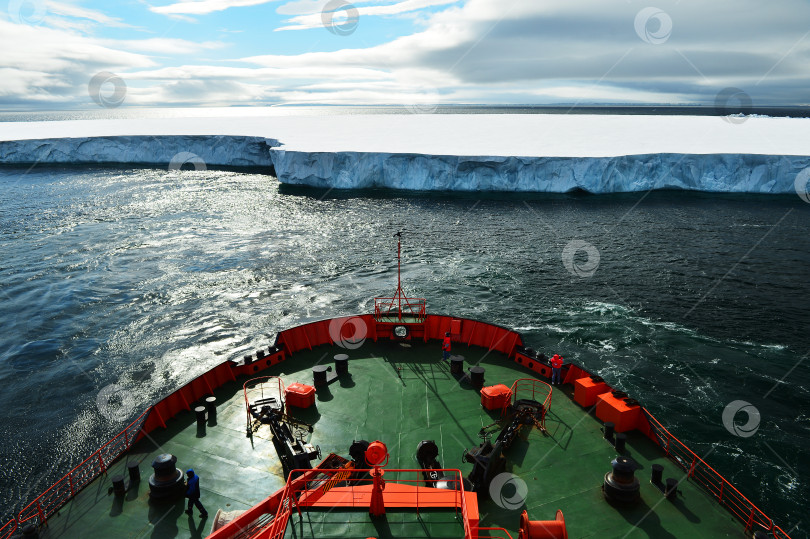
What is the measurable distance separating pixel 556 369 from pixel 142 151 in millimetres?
95624

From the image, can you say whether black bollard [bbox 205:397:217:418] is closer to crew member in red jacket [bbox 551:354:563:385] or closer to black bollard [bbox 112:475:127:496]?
black bollard [bbox 112:475:127:496]

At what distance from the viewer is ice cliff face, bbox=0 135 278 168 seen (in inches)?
3465

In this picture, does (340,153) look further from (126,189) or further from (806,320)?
(806,320)

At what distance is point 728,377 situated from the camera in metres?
23.6

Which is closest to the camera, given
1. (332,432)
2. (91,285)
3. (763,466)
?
(332,432)

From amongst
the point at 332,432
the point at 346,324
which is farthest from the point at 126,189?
the point at 332,432

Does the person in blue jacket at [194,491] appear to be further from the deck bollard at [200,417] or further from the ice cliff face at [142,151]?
the ice cliff face at [142,151]

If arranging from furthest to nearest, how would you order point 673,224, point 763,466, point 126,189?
point 126,189
point 673,224
point 763,466

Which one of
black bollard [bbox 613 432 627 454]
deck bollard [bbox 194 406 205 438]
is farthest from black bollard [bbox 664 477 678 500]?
deck bollard [bbox 194 406 205 438]

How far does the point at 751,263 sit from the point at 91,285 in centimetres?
5012

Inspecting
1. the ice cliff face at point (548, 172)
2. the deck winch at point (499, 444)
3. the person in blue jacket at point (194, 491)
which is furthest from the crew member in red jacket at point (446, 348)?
the ice cliff face at point (548, 172)

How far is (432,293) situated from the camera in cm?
3375

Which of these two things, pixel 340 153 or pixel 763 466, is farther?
pixel 340 153

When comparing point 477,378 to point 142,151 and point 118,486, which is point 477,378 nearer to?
point 118,486
